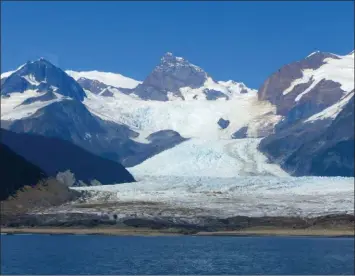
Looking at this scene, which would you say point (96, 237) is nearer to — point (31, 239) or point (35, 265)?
point (31, 239)

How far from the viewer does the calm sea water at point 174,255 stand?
88750 millimetres

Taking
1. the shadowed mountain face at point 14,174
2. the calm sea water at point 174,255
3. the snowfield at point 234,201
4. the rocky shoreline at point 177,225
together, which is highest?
the shadowed mountain face at point 14,174

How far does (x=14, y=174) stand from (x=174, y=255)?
86.9 m

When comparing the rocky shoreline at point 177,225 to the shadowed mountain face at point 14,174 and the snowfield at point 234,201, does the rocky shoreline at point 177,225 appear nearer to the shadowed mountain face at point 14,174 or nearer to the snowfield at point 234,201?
the snowfield at point 234,201

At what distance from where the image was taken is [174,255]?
105 meters

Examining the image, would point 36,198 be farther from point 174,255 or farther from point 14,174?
point 174,255

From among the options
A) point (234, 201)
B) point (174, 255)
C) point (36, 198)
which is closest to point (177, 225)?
point (234, 201)

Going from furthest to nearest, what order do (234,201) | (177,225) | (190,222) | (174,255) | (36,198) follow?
(234,201) → (36,198) → (190,222) → (177,225) → (174,255)

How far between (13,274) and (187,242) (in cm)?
5264

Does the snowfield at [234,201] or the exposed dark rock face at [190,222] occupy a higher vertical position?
the snowfield at [234,201]

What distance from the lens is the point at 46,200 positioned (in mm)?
180125

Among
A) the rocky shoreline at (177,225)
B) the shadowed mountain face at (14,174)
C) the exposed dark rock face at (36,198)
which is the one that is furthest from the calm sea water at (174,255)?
the shadowed mountain face at (14,174)

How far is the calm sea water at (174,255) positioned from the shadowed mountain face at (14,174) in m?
40.1

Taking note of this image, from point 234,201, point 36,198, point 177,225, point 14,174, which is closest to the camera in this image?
point 177,225
